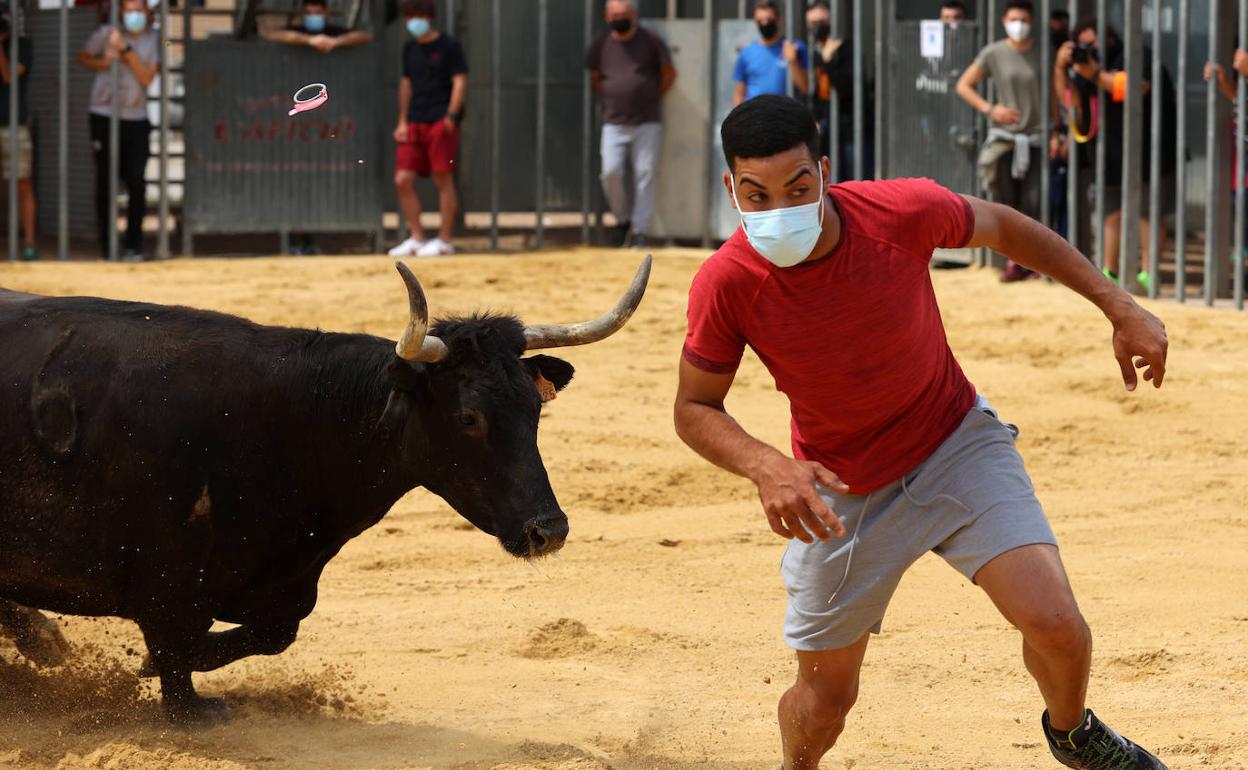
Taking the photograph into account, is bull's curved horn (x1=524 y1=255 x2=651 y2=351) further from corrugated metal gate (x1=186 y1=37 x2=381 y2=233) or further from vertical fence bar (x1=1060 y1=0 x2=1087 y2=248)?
corrugated metal gate (x1=186 y1=37 x2=381 y2=233)

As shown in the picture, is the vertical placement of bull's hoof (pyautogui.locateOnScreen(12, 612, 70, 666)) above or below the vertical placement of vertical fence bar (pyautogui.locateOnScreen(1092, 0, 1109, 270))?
below

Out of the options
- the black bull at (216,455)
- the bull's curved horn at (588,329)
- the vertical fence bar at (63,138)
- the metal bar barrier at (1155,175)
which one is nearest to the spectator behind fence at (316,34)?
the vertical fence bar at (63,138)

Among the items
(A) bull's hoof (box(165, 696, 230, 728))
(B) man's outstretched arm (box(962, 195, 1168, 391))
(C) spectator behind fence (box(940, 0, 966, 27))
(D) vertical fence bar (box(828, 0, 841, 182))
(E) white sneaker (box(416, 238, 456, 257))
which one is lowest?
(A) bull's hoof (box(165, 696, 230, 728))

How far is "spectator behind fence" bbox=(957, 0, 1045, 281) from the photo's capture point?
46.5ft

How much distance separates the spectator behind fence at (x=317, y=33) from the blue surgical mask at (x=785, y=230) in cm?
1182

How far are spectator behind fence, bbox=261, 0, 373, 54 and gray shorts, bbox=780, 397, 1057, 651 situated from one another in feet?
38.5

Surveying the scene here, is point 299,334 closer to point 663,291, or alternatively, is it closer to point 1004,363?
point 1004,363

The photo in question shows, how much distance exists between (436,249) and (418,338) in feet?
34.9

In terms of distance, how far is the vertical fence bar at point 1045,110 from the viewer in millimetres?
14180

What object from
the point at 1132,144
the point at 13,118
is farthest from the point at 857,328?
the point at 13,118

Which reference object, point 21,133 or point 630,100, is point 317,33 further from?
point 630,100

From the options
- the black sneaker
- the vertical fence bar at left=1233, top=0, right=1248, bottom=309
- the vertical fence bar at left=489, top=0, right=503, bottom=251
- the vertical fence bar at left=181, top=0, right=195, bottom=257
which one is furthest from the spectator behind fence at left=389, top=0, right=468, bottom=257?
the black sneaker

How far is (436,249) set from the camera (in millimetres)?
15953

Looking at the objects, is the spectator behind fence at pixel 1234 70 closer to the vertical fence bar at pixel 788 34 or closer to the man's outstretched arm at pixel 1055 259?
the vertical fence bar at pixel 788 34
